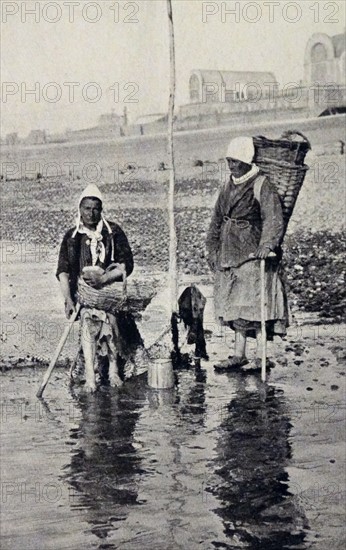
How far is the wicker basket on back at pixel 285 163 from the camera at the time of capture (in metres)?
3.22

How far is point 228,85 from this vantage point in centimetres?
325

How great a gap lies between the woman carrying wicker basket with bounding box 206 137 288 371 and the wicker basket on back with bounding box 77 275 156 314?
0.89 feet

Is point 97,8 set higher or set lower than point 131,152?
higher

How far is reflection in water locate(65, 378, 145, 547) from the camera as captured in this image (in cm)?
254

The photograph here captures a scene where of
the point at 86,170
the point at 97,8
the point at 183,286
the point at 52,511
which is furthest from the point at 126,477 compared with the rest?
the point at 97,8

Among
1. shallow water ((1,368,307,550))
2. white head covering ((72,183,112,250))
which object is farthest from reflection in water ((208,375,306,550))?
white head covering ((72,183,112,250))

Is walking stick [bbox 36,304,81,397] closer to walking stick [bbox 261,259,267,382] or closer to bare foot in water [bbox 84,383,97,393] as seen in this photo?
bare foot in water [bbox 84,383,97,393]

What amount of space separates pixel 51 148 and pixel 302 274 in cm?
107

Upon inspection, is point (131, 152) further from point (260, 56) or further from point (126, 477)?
point (126, 477)

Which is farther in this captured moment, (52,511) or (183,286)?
(183,286)

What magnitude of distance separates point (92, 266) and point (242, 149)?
2.32 feet

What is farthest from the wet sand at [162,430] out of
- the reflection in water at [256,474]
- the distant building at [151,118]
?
the distant building at [151,118]

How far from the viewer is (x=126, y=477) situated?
2.67m

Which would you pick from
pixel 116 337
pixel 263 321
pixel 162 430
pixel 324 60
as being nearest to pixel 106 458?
pixel 162 430
